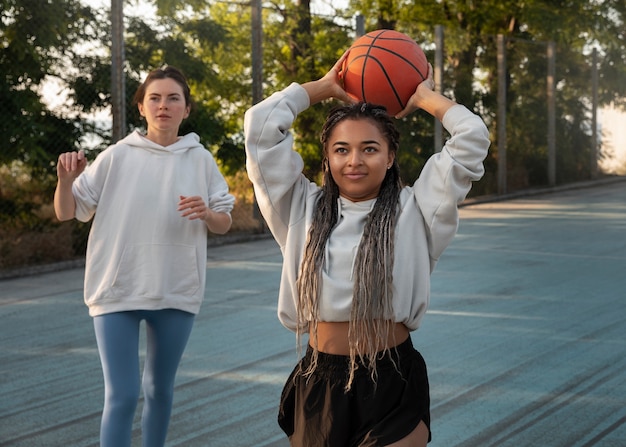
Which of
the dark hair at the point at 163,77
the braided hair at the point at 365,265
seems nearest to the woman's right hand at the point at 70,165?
the dark hair at the point at 163,77

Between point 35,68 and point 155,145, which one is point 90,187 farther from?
point 35,68

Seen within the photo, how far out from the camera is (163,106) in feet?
14.9

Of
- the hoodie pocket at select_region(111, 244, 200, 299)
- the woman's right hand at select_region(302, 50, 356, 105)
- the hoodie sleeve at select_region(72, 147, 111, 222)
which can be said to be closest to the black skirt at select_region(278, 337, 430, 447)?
the woman's right hand at select_region(302, 50, 356, 105)

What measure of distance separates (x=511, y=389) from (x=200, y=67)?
26.3 ft

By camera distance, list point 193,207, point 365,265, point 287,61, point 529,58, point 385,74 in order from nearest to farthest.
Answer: point 365,265 → point 385,74 → point 193,207 → point 287,61 → point 529,58

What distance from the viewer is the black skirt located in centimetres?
321

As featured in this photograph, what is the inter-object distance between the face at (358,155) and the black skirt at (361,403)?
533 mm

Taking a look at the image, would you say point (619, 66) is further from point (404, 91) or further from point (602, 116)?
point (404, 91)

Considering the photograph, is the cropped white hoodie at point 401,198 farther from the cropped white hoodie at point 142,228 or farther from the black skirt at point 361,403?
the cropped white hoodie at point 142,228

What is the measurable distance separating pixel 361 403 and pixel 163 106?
187cm

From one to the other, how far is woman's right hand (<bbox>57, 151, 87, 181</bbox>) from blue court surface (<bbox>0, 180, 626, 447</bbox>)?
158cm

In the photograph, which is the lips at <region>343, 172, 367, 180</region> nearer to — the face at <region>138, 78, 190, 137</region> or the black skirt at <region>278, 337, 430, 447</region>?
the black skirt at <region>278, 337, 430, 447</region>

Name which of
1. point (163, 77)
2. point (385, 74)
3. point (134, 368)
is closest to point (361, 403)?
point (385, 74)

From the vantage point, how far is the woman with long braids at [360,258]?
322 cm
